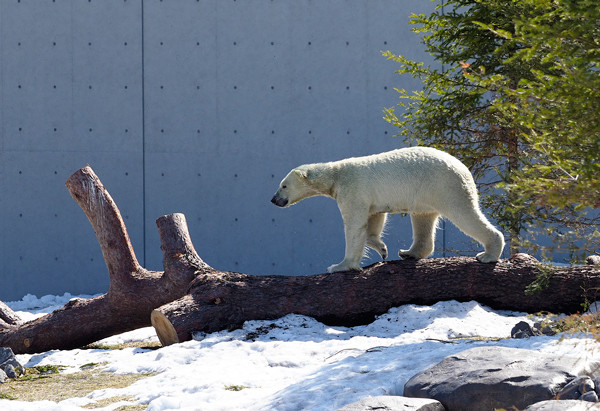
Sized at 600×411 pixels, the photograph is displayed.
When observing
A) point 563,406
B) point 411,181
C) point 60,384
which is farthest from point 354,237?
point 563,406

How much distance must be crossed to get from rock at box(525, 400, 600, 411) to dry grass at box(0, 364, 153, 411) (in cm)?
251

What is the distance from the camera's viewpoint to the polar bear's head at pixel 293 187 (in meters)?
6.52

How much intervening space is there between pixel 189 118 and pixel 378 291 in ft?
19.4

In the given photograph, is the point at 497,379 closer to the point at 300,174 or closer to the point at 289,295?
the point at 289,295

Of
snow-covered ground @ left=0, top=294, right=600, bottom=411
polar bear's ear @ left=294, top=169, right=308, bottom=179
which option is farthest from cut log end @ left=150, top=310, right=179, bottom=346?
polar bear's ear @ left=294, top=169, right=308, bottom=179

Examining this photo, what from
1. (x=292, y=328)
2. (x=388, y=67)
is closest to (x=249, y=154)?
(x=388, y=67)

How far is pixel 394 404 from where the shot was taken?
3.59m

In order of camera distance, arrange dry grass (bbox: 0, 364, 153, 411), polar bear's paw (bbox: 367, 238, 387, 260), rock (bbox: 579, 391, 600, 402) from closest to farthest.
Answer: rock (bbox: 579, 391, 600, 402), dry grass (bbox: 0, 364, 153, 411), polar bear's paw (bbox: 367, 238, 387, 260)

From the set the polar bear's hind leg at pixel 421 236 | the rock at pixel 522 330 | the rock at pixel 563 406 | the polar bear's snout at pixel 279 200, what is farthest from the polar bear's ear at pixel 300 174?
the rock at pixel 563 406

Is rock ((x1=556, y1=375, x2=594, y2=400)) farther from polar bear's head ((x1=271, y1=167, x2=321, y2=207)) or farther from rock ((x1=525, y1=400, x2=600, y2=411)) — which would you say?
polar bear's head ((x1=271, y1=167, x2=321, y2=207))

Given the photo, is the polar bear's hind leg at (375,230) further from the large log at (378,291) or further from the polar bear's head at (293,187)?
the polar bear's head at (293,187)

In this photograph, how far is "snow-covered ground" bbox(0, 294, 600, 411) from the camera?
418 cm

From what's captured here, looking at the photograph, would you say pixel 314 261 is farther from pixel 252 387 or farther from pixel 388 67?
pixel 252 387

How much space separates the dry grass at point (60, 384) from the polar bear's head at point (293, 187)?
2.10m
